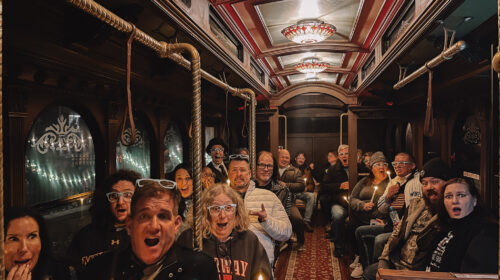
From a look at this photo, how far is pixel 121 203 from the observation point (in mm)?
2219

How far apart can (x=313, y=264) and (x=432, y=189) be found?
2.82 meters

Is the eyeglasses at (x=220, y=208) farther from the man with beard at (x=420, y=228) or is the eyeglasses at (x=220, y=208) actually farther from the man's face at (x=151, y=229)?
the man with beard at (x=420, y=228)

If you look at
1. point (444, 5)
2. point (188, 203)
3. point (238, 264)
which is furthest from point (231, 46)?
point (238, 264)

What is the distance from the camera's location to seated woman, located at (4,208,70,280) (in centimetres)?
162

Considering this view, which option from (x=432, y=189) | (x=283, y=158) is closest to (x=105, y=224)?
(x=432, y=189)

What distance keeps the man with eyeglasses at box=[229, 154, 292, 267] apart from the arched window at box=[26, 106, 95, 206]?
208cm

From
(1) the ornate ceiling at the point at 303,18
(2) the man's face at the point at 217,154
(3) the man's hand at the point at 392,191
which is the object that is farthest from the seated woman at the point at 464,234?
(2) the man's face at the point at 217,154

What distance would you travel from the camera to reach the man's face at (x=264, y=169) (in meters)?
3.83

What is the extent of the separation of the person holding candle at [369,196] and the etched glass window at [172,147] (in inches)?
131

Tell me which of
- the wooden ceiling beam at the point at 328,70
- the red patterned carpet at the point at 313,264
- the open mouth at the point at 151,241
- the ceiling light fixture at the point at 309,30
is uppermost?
the wooden ceiling beam at the point at 328,70

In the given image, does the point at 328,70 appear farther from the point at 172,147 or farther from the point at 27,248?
the point at 27,248

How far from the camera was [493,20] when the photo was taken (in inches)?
106

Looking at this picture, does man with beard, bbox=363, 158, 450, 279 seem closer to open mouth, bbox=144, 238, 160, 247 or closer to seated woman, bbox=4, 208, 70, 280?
open mouth, bbox=144, 238, 160, 247

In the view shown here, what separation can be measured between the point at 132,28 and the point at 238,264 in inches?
63.5
